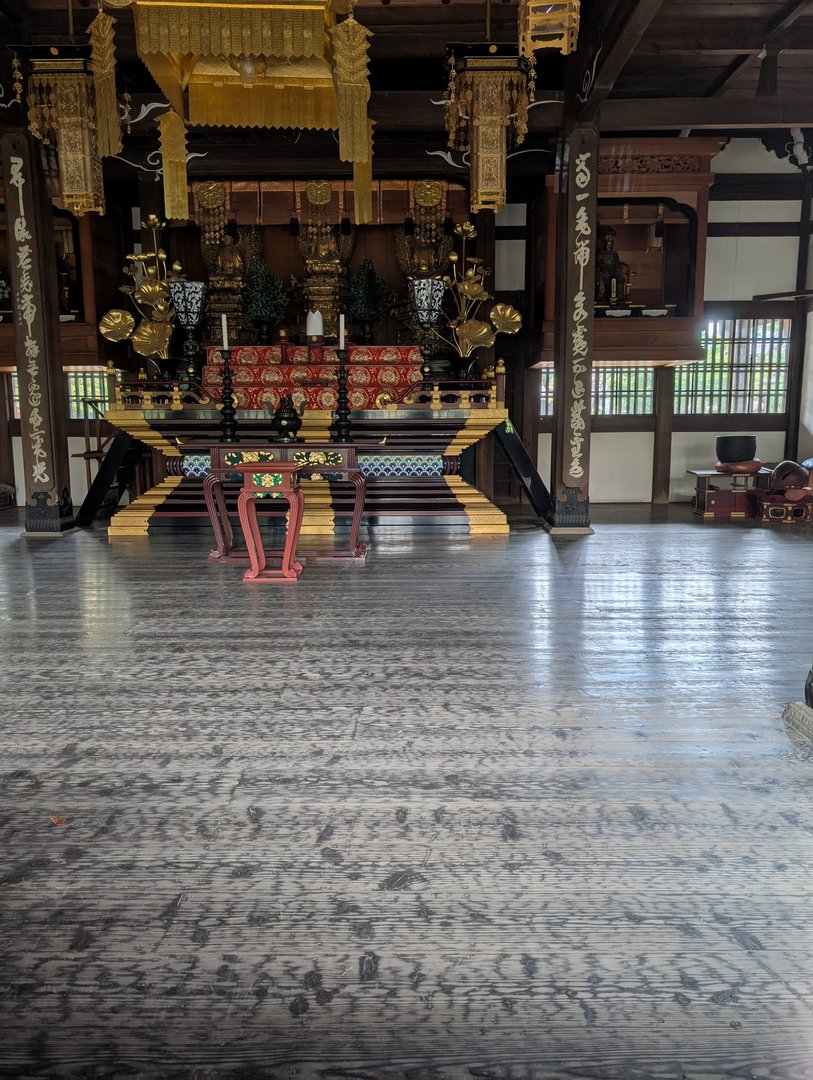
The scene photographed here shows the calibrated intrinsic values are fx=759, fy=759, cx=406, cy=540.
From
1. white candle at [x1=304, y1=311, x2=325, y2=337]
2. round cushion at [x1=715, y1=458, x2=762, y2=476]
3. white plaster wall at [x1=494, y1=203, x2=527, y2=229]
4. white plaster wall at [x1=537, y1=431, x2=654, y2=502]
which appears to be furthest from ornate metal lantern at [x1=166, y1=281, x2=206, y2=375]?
round cushion at [x1=715, y1=458, x2=762, y2=476]

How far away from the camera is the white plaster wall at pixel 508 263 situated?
26.7 ft

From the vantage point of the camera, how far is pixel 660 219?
24.3 ft

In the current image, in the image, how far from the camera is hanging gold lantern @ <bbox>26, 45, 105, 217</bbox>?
431 cm

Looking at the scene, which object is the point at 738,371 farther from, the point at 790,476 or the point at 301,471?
the point at 301,471

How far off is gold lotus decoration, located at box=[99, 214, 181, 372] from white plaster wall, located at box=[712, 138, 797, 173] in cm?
574

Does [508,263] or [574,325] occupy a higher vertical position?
[508,263]

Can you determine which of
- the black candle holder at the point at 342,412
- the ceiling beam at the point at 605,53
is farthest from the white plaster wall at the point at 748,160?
the black candle holder at the point at 342,412

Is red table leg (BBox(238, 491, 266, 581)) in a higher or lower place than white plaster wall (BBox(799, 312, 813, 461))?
lower

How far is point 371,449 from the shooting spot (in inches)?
244

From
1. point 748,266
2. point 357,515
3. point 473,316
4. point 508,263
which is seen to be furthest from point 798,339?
point 357,515

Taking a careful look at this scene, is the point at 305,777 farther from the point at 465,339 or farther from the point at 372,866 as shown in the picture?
the point at 465,339

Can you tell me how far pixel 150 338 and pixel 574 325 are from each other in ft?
12.4

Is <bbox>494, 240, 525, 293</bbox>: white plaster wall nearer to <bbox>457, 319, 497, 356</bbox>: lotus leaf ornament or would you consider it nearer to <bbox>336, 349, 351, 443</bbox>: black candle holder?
<bbox>457, 319, 497, 356</bbox>: lotus leaf ornament

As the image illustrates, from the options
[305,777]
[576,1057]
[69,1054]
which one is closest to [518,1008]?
[576,1057]
